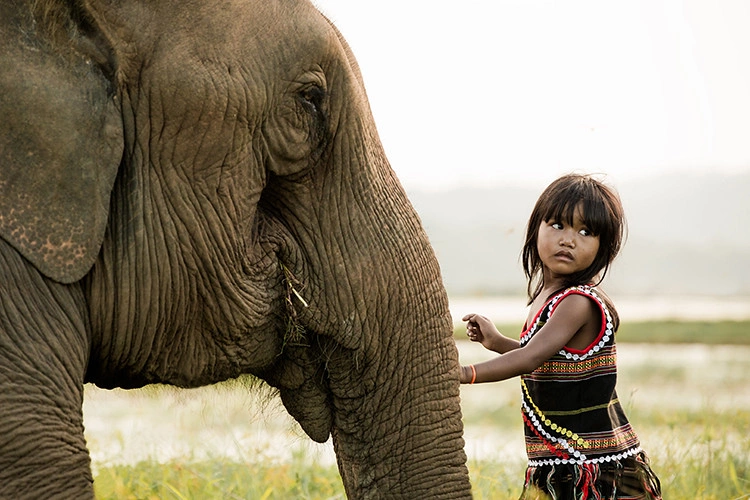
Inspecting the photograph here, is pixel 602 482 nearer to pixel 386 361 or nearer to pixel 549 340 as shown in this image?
pixel 549 340

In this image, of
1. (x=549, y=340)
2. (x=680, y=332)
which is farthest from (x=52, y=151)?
(x=680, y=332)

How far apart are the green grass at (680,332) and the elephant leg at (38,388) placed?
15.0m

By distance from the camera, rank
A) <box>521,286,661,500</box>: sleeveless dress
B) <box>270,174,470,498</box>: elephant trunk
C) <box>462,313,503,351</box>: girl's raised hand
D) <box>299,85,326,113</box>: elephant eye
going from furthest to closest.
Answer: <box>462,313,503,351</box>: girl's raised hand → <box>521,286,661,500</box>: sleeveless dress → <box>270,174,470,498</box>: elephant trunk → <box>299,85,326,113</box>: elephant eye

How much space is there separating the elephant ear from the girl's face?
1.67 m

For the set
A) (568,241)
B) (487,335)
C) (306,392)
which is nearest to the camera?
(306,392)

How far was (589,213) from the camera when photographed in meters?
3.85

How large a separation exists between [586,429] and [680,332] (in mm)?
Result: 16454

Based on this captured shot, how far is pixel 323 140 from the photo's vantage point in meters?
3.14

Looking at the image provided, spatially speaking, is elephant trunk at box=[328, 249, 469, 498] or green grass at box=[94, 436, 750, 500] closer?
elephant trunk at box=[328, 249, 469, 498]

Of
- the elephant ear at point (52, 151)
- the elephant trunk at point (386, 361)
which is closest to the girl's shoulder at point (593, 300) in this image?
the elephant trunk at point (386, 361)

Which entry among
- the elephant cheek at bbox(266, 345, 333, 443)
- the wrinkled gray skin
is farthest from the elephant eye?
the elephant cheek at bbox(266, 345, 333, 443)

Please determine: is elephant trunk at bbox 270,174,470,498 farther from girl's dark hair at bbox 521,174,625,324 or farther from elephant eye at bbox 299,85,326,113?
girl's dark hair at bbox 521,174,625,324

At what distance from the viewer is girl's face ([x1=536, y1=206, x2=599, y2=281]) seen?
3.86 meters

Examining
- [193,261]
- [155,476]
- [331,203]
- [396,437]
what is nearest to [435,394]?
[396,437]
